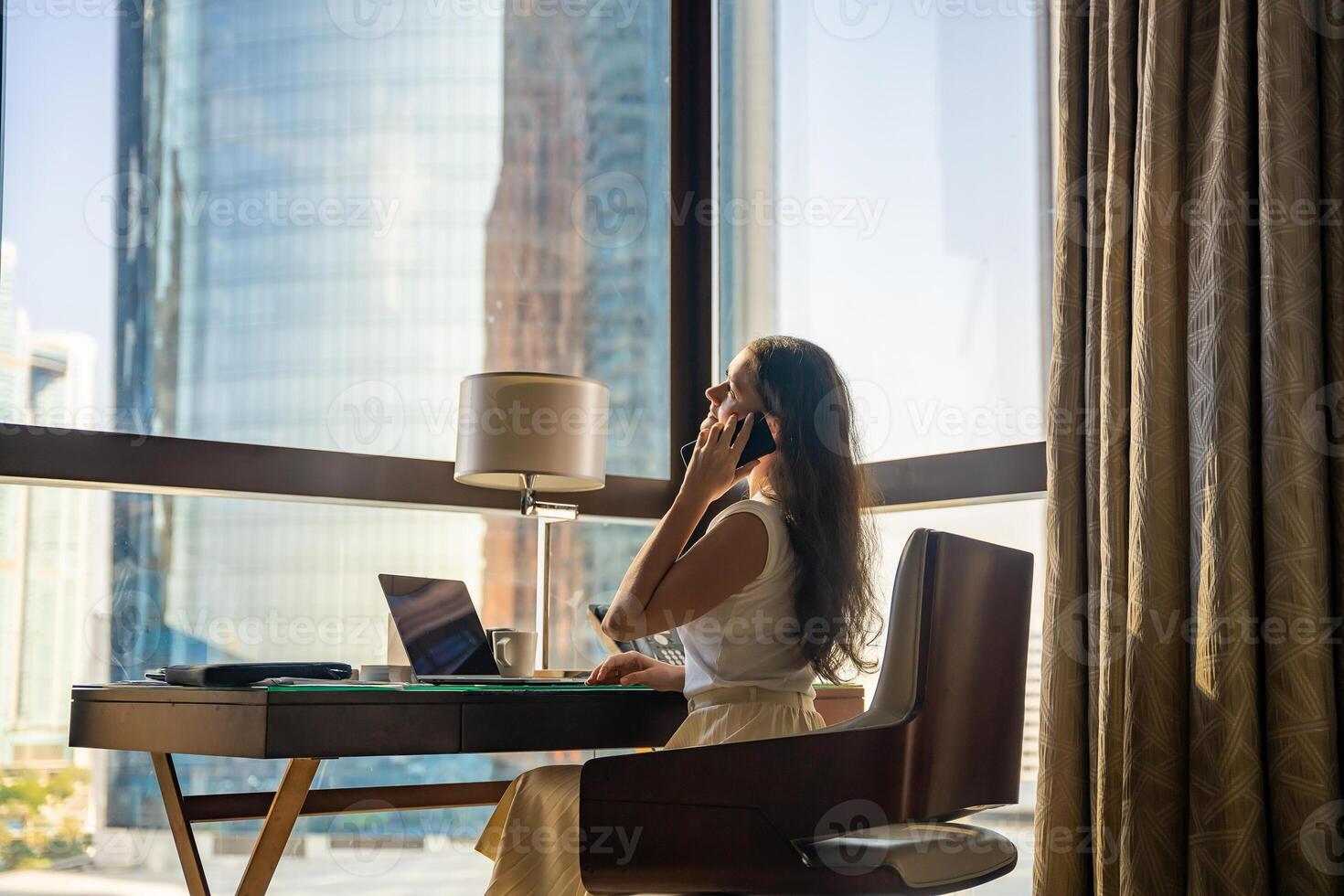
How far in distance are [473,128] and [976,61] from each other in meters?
1.40

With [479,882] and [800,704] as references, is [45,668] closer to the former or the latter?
[479,882]

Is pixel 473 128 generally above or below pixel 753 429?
above

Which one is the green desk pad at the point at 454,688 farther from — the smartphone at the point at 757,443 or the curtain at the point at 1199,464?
the curtain at the point at 1199,464

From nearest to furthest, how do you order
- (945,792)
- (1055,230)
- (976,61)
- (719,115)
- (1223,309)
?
(945,792), (1223,309), (1055,230), (976,61), (719,115)

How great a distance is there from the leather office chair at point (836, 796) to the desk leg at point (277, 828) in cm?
90

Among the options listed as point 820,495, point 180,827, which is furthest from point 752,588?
point 180,827

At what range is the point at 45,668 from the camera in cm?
288

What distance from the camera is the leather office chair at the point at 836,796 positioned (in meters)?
1.65

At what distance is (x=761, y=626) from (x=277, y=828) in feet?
3.40

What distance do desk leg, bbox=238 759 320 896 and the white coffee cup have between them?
0.40 m

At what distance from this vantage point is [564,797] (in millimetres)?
1806

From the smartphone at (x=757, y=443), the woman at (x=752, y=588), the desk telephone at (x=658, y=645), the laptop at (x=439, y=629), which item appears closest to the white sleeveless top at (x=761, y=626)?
the woman at (x=752, y=588)

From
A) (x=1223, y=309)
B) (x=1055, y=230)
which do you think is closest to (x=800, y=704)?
(x=1223, y=309)

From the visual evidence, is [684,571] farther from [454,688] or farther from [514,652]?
[514,652]
